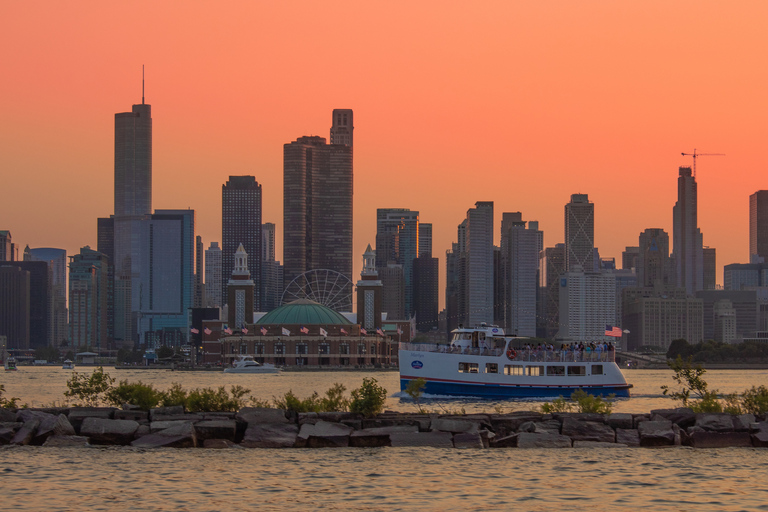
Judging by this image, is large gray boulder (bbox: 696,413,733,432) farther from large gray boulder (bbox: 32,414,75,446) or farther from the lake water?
large gray boulder (bbox: 32,414,75,446)

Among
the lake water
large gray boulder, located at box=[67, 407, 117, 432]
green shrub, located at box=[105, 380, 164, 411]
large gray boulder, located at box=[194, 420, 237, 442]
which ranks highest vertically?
green shrub, located at box=[105, 380, 164, 411]

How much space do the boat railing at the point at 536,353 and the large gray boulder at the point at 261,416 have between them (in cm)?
3735

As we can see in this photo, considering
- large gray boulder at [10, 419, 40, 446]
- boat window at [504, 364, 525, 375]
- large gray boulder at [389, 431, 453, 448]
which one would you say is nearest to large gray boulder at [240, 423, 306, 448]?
large gray boulder at [389, 431, 453, 448]

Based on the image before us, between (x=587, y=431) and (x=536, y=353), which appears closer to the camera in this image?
(x=587, y=431)

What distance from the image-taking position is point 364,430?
43.4 metres

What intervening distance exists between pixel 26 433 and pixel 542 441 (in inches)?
773

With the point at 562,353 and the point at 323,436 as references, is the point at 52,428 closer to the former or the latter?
the point at 323,436

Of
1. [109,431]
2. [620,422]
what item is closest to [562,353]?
[620,422]

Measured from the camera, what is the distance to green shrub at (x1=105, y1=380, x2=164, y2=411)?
49375mm

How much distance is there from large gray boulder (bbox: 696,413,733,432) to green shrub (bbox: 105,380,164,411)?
918 inches

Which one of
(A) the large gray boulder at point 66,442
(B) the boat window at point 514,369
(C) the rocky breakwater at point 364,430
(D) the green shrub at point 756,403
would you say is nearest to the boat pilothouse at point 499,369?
(B) the boat window at point 514,369

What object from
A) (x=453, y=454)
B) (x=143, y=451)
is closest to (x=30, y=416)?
(x=143, y=451)

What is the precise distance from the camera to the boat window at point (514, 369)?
3228 inches

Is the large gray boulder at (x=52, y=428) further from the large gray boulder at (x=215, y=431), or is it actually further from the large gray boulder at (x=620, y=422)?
the large gray boulder at (x=620, y=422)
